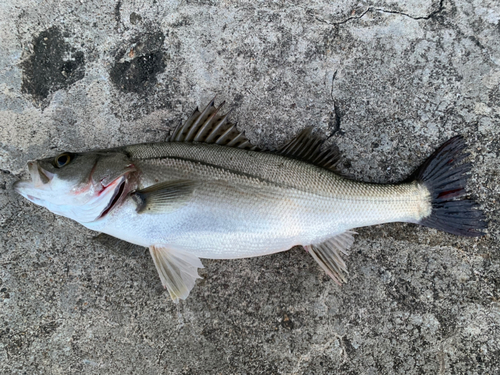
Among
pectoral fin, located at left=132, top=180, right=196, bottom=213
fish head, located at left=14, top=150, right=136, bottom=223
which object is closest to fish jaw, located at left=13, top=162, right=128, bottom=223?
fish head, located at left=14, top=150, right=136, bottom=223

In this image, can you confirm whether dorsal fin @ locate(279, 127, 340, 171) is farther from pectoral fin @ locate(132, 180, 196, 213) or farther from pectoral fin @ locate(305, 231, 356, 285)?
pectoral fin @ locate(132, 180, 196, 213)

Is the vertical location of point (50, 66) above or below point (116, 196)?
above

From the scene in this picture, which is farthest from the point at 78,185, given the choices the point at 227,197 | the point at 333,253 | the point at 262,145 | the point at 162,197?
the point at 333,253

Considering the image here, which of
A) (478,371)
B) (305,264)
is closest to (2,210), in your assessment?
(305,264)

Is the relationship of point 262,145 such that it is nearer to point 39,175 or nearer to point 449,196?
point 449,196

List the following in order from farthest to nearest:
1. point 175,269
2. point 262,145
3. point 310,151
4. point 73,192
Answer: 1. point 262,145
2. point 310,151
3. point 175,269
4. point 73,192

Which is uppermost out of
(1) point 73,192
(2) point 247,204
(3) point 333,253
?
(1) point 73,192

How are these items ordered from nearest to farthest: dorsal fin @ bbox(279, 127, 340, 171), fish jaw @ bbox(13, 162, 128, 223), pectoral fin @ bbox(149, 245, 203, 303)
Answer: fish jaw @ bbox(13, 162, 128, 223) → pectoral fin @ bbox(149, 245, 203, 303) → dorsal fin @ bbox(279, 127, 340, 171)

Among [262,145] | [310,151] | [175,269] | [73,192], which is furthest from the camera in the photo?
[262,145]

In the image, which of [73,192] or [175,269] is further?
[175,269]
